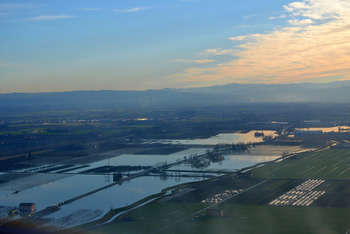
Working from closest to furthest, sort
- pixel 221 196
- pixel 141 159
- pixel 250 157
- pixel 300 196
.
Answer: pixel 300 196 → pixel 221 196 → pixel 250 157 → pixel 141 159

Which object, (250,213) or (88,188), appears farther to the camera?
(88,188)

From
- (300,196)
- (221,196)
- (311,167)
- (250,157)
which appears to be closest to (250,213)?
(221,196)

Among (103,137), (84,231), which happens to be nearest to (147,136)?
(103,137)

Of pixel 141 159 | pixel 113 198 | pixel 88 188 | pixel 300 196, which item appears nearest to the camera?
pixel 300 196

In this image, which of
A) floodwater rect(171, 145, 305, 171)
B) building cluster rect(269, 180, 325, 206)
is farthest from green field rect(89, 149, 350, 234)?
floodwater rect(171, 145, 305, 171)

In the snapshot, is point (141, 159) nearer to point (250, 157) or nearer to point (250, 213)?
point (250, 157)

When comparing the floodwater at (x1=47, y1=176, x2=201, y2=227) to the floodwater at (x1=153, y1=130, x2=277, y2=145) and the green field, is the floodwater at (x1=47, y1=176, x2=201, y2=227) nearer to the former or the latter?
the green field

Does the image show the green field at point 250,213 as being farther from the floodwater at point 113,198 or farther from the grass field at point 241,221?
the floodwater at point 113,198
